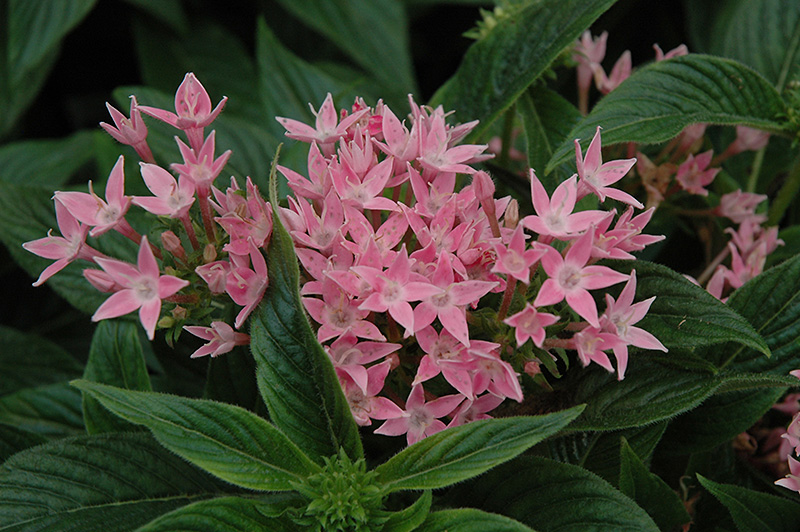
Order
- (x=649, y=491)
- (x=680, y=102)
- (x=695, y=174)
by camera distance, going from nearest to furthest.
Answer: (x=649, y=491), (x=680, y=102), (x=695, y=174)

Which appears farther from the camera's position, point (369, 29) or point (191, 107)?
point (369, 29)

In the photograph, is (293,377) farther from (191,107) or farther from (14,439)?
(14,439)

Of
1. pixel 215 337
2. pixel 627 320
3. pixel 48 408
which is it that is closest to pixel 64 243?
pixel 215 337

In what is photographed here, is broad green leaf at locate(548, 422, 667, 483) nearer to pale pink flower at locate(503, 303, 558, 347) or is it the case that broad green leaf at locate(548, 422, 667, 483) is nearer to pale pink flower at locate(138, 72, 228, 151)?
pale pink flower at locate(503, 303, 558, 347)

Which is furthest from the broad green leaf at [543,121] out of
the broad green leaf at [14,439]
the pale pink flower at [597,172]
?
the broad green leaf at [14,439]

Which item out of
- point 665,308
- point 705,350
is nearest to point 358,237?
point 665,308
